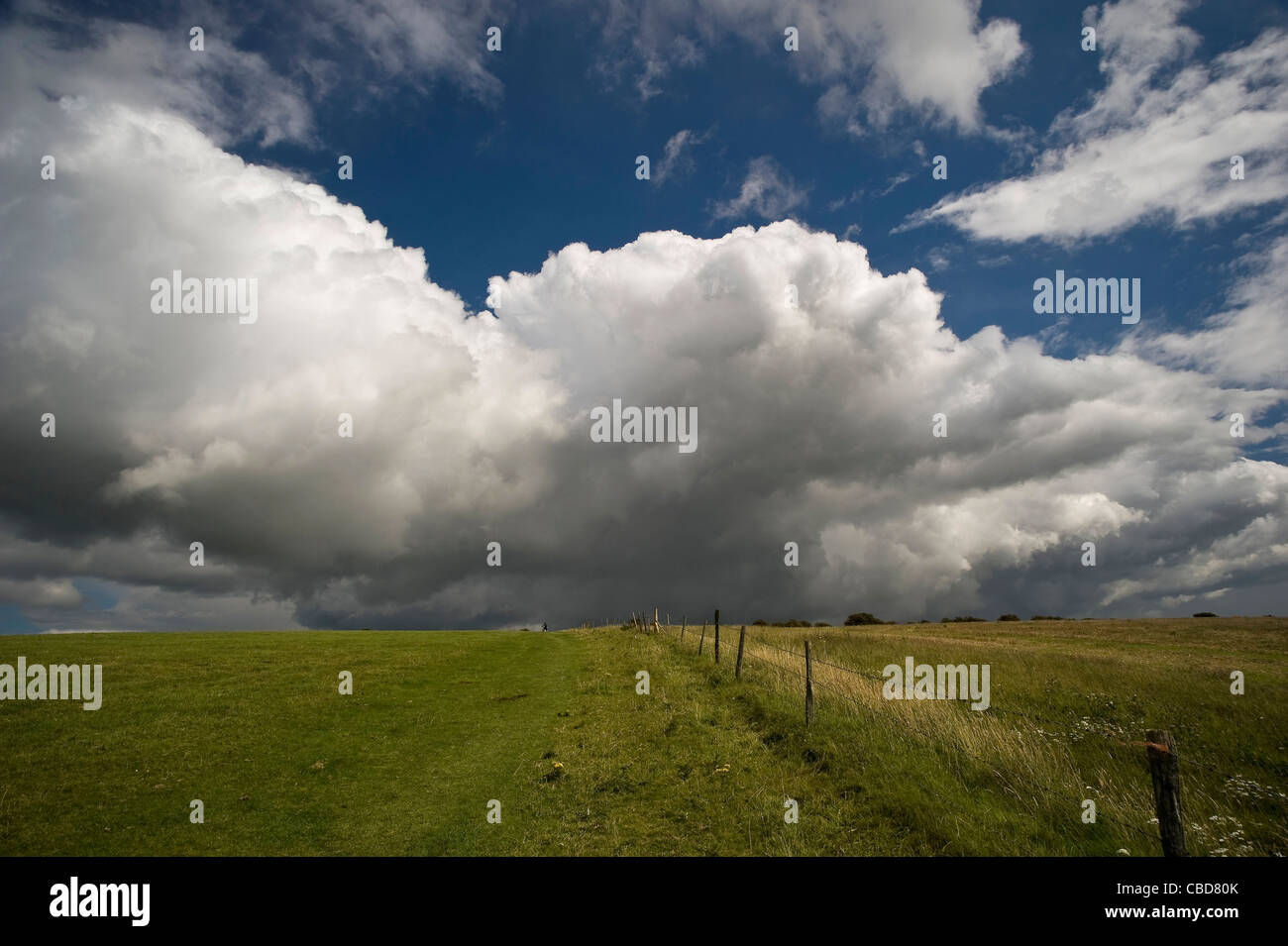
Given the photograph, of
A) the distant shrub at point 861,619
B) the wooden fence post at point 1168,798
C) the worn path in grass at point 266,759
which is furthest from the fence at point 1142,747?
the distant shrub at point 861,619

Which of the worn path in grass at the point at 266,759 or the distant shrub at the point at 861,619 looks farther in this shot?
the distant shrub at the point at 861,619

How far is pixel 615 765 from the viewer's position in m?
13.8

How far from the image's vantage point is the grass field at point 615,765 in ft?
31.7

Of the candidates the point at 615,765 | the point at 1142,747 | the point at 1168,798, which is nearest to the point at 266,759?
the point at 615,765

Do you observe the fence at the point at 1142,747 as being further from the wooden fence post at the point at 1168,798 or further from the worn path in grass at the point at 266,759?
the worn path in grass at the point at 266,759

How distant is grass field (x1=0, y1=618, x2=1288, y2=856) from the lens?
966 centimetres

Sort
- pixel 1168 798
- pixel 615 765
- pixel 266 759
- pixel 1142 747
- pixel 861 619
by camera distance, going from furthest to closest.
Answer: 1. pixel 861 619
2. pixel 1142 747
3. pixel 266 759
4. pixel 615 765
5. pixel 1168 798

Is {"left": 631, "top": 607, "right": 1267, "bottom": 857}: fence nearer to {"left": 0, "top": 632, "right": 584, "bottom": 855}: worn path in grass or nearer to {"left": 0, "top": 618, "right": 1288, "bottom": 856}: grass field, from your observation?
{"left": 0, "top": 618, "right": 1288, "bottom": 856}: grass field

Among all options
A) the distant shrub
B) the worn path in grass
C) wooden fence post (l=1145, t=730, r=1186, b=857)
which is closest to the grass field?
the worn path in grass

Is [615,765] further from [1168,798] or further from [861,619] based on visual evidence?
[861,619]

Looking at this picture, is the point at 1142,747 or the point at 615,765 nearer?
the point at 615,765
